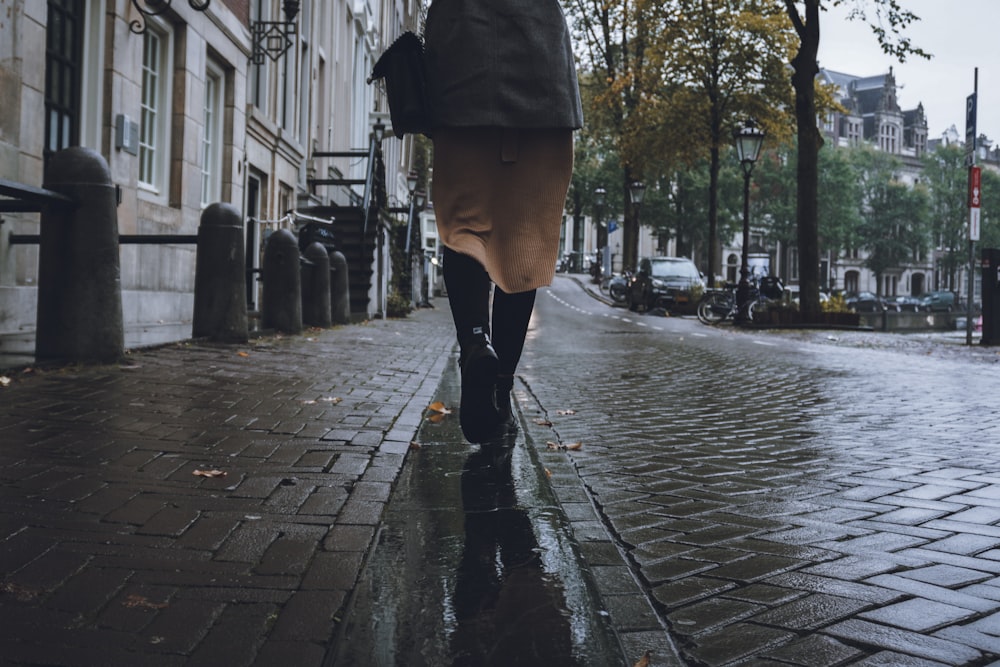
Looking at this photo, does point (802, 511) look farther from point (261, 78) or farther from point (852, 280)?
point (852, 280)

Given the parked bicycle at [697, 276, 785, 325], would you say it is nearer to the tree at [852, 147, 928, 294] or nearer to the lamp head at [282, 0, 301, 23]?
the lamp head at [282, 0, 301, 23]

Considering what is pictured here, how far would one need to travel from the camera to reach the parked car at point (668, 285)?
30823 millimetres

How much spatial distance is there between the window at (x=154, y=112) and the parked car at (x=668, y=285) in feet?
68.4

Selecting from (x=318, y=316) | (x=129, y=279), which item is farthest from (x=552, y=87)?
(x=318, y=316)

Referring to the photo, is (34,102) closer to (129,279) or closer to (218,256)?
(218,256)

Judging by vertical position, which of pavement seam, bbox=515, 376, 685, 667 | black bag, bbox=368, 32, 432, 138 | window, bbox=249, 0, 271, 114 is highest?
window, bbox=249, 0, 271, 114

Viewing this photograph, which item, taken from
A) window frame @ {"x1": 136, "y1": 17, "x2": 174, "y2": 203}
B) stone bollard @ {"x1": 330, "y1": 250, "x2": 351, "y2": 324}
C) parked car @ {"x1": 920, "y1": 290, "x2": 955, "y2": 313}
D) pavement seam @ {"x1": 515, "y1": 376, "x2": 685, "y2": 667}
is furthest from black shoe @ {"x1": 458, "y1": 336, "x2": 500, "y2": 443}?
parked car @ {"x1": 920, "y1": 290, "x2": 955, "y2": 313}

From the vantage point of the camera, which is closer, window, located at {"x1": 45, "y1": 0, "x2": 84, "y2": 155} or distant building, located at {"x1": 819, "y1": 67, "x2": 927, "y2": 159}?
window, located at {"x1": 45, "y1": 0, "x2": 84, "y2": 155}

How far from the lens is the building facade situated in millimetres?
7988

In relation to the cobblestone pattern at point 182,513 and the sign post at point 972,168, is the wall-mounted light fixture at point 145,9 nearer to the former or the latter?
the cobblestone pattern at point 182,513

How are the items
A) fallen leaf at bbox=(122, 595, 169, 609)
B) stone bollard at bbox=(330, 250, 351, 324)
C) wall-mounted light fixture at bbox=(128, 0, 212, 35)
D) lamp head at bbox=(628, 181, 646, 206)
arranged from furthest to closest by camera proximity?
1. lamp head at bbox=(628, 181, 646, 206)
2. stone bollard at bbox=(330, 250, 351, 324)
3. wall-mounted light fixture at bbox=(128, 0, 212, 35)
4. fallen leaf at bbox=(122, 595, 169, 609)

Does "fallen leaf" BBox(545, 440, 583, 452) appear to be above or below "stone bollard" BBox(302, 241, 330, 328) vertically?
below

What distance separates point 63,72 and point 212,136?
5.17 meters

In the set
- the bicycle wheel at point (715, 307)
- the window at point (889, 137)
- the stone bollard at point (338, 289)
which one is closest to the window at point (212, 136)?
the stone bollard at point (338, 289)
